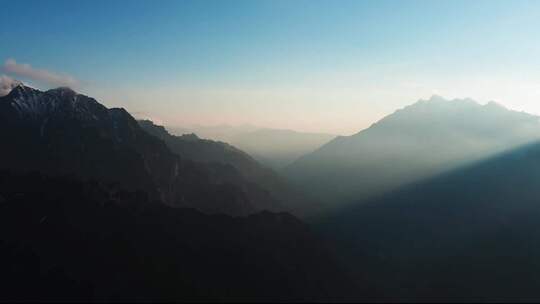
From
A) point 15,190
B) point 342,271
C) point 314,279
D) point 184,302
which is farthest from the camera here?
point 15,190

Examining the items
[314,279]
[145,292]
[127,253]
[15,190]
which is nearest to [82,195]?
[15,190]

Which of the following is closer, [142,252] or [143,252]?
[142,252]

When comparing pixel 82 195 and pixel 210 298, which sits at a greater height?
pixel 82 195

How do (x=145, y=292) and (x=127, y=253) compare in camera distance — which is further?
(x=127, y=253)

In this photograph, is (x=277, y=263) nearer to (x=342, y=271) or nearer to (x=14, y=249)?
(x=342, y=271)

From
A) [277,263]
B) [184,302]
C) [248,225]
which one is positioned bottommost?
[184,302]

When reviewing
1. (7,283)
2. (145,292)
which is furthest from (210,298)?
(7,283)

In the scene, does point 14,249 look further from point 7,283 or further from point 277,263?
point 277,263

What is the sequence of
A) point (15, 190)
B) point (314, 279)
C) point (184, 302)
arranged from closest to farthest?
point (184, 302)
point (314, 279)
point (15, 190)
